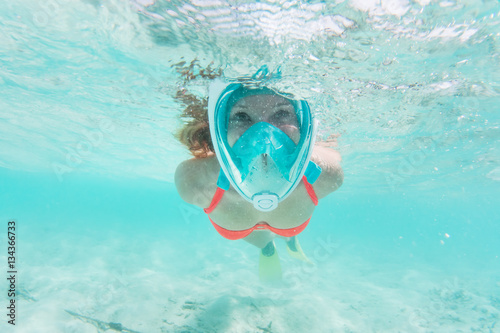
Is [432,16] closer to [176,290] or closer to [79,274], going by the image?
[176,290]

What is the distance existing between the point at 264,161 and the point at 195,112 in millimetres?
7049

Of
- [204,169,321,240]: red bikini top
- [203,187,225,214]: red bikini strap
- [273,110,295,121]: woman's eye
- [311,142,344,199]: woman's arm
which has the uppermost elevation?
[273,110,295,121]: woman's eye

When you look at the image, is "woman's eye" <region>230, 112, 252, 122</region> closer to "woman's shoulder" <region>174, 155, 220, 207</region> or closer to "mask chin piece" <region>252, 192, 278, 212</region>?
"woman's shoulder" <region>174, 155, 220, 207</region>

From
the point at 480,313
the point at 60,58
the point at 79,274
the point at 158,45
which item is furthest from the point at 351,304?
the point at 60,58

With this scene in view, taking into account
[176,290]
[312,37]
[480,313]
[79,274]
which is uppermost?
[312,37]

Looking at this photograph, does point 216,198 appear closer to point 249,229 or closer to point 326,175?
point 249,229

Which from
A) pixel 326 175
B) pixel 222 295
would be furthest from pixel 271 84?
pixel 222 295

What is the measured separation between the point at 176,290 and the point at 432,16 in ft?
42.9

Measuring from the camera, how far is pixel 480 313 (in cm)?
1361

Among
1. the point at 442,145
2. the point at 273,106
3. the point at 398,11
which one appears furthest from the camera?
the point at 442,145

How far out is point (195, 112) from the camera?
375 inches

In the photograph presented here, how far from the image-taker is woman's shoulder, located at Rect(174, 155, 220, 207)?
4707 millimetres

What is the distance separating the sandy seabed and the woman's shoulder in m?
5.28

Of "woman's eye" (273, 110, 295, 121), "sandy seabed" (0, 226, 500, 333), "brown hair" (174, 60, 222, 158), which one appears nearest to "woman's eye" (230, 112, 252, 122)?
"woman's eye" (273, 110, 295, 121)
